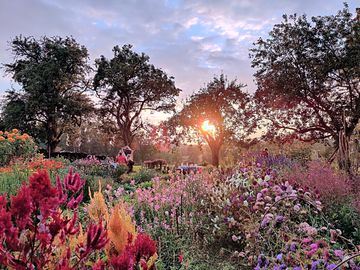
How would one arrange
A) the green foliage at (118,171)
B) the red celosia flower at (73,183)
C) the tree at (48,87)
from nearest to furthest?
1. the red celosia flower at (73,183)
2. the green foliage at (118,171)
3. the tree at (48,87)

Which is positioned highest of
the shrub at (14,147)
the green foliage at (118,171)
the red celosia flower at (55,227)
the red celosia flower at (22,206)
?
the shrub at (14,147)

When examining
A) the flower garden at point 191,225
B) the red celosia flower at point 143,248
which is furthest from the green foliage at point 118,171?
the red celosia flower at point 143,248

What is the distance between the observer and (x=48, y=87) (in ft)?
91.8

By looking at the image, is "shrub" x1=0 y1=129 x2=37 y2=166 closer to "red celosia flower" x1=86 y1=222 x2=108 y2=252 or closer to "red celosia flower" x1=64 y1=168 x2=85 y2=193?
"red celosia flower" x1=64 y1=168 x2=85 y2=193

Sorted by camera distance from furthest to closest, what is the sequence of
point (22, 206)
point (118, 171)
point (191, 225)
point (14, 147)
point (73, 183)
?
1. point (118, 171)
2. point (14, 147)
3. point (191, 225)
4. point (73, 183)
5. point (22, 206)

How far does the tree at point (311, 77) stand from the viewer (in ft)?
43.0

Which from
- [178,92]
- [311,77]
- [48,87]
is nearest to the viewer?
[311,77]

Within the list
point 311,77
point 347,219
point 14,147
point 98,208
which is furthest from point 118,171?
point 98,208

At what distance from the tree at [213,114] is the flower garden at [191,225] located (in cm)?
2084

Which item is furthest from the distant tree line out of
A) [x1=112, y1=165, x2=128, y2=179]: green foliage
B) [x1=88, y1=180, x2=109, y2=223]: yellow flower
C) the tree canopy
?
[x1=88, y1=180, x2=109, y2=223]: yellow flower

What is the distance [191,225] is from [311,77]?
10.2 m

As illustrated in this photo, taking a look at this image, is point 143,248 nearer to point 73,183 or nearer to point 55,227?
point 55,227

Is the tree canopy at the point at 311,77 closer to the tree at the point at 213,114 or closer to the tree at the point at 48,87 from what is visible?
the tree at the point at 213,114

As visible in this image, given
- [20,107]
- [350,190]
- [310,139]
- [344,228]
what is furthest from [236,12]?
[20,107]
